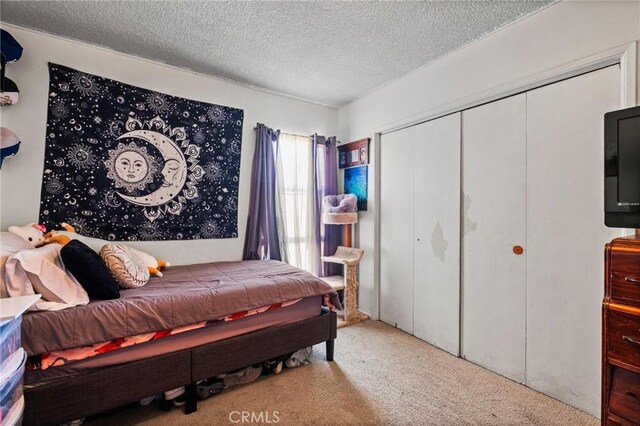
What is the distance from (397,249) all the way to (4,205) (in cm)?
331

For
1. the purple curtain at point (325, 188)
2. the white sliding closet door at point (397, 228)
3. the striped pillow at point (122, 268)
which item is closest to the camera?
the striped pillow at point (122, 268)

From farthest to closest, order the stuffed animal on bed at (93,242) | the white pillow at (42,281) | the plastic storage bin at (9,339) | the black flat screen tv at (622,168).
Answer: the stuffed animal on bed at (93,242) → the white pillow at (42,281) → the black flat screen tv at (622,168) → the plastic storage bin at (9,339)

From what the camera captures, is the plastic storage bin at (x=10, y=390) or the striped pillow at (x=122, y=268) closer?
the plastic storage bin at (x=10, y=390)

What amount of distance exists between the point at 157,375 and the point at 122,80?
2.42 meters

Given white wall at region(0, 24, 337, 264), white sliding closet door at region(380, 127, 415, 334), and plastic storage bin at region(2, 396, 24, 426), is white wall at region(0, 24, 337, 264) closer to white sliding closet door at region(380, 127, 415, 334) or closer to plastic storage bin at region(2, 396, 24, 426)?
white sliding closet door at region(380, 127, 415, 334)

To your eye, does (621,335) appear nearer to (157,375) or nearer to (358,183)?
(157,375)

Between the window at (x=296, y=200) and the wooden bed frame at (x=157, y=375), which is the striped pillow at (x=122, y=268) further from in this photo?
the window at (x=296, y=200)

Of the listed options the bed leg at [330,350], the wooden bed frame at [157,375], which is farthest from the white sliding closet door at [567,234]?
the wooden bed frame at [157,375]

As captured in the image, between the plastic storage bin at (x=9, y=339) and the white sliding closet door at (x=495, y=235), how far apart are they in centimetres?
279

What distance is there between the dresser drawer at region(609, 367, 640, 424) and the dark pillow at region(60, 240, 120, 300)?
252 cm

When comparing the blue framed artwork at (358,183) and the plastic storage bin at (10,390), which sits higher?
the blue framed artwork at (358,183)

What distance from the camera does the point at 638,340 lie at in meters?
1.14

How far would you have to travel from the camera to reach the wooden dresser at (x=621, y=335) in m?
1.15

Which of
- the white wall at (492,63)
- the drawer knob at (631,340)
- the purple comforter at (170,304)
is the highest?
the white wall at (492,63)
